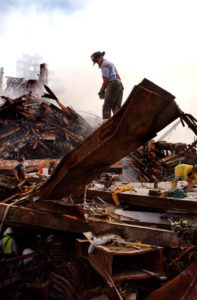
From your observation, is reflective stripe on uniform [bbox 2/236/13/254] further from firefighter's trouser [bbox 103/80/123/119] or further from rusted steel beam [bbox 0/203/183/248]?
firefighter's trouser [bbox 103/80/123/119]

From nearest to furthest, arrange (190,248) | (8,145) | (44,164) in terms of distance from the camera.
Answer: (190,248), (44,164), (8,145)

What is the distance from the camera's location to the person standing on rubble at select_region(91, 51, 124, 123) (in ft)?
17.3

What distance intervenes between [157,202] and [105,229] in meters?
1.10

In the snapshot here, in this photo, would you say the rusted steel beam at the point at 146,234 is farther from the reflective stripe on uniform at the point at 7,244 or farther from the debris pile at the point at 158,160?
the debris pile at the point at 158,160

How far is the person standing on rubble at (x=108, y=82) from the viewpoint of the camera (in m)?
5.28

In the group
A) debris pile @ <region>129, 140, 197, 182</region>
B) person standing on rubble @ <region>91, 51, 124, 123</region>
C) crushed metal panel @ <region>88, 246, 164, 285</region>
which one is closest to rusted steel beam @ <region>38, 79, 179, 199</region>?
crushed metal panel @ <region>88, 246, 164, 285</region>

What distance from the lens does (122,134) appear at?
1.88 metres

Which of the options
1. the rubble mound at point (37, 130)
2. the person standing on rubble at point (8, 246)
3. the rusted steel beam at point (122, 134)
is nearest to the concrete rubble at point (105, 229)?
the rusted steel beam at point (122, 134)

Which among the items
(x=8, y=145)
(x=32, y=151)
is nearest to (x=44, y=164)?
(x=32, y=151)

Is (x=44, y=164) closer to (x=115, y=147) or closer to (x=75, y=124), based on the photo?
(x=75, y=124)

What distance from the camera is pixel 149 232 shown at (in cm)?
251

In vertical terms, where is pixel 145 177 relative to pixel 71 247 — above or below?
above

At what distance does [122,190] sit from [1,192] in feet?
7.50

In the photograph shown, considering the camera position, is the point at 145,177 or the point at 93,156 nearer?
the point at 93,156
